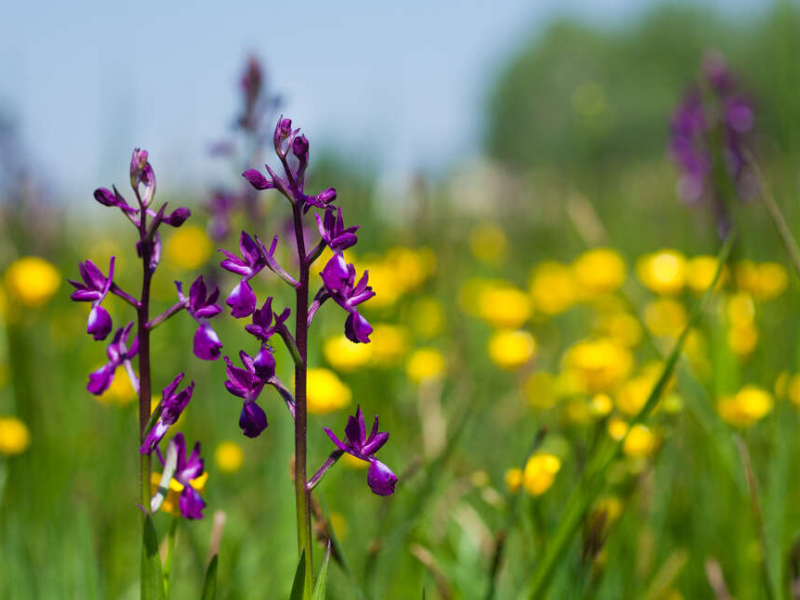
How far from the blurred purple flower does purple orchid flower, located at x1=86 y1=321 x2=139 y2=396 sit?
16cm

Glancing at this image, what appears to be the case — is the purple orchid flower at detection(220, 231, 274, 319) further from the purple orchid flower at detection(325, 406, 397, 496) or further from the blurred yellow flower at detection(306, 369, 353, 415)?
the blurred yellow flower at detection(306, 369, 353, 415)

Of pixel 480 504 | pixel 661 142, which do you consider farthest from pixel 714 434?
pixel 661 142

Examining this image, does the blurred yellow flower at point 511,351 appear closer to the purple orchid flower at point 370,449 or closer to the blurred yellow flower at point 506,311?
the blurred yellow flower at point 506,311

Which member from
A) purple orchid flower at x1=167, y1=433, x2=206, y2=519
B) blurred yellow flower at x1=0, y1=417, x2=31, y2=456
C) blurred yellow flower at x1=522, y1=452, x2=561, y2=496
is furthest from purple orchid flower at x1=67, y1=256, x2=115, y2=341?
blurred yellow flower at x1=0, y1=417, x2=31, y2=456

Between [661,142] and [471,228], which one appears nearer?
[471,228]

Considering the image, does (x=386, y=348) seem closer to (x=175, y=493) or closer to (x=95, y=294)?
(x=175, y=493)

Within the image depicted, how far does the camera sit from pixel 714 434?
1.93m

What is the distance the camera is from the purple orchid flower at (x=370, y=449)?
894 millimetres

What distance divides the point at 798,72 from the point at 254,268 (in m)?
1.45

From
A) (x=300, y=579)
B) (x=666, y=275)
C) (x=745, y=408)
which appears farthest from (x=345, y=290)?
(x=666, y=275)

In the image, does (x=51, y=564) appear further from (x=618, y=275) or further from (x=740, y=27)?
(x=740, y=27)

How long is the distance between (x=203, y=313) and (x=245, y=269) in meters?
0.09

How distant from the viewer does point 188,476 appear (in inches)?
41.3

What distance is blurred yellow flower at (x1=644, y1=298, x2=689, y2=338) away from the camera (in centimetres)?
283
